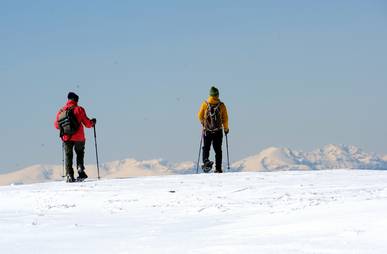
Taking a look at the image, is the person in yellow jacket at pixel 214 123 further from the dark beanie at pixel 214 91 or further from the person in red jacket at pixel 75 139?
the person in red jacket at pixel 75 139

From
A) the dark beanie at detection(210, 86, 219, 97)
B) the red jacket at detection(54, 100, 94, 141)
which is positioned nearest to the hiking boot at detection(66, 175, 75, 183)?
the red jacket at detection(54, 100, 94, 141)

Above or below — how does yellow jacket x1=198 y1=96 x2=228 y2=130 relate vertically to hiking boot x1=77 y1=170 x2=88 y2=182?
above

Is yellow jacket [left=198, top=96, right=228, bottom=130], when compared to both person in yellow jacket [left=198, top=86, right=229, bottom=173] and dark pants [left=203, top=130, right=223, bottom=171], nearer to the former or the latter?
person in yellow jacket [left=198, top=86, right=229, bottom=173]

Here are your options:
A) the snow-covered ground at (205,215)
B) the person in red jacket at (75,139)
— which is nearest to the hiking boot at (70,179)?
the person in red jacket at (75,139)

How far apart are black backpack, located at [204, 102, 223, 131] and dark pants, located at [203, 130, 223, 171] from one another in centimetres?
19

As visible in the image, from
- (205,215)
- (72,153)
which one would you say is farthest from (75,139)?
(205,215)

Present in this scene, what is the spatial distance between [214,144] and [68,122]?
462 cm

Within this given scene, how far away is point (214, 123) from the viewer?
2134 cm

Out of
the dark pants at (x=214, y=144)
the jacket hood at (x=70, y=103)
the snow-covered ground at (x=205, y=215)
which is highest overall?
the jacket hood at (x=70, y=103)

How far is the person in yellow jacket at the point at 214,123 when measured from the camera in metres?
21.3

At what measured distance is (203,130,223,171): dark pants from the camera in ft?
70.1

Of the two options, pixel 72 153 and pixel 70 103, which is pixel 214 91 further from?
pixel 72 153

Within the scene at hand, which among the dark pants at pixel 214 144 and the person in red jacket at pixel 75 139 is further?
the dark pants at pixel 214 144

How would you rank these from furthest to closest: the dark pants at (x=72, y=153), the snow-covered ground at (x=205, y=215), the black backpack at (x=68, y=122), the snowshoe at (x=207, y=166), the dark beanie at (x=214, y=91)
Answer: the snowshoe at (x=207, y=166) → the dark beanie at (x=214, y=91) → the dark pants at (x=72, y=153) → the black backpack at (x=68, y=122) → the snow-covered ground at (x=205, y=215)
